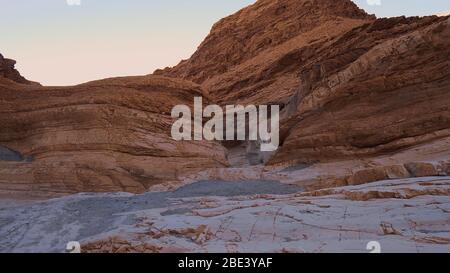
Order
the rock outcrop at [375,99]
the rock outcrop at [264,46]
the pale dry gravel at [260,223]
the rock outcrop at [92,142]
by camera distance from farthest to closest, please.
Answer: the rock outcrop at [264,46] → the rock outcrop at [92,142] → the rock outcrop at [375,99] → the pale dry gravel at [260,223]

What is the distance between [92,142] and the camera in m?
16.4

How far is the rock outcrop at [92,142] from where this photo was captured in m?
15.5

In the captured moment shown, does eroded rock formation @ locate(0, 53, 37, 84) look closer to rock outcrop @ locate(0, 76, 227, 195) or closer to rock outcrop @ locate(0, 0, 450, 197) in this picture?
rock outcrop @ locate(0, 0, 450, 197)

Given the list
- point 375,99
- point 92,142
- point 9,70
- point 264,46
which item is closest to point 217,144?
point 92,142

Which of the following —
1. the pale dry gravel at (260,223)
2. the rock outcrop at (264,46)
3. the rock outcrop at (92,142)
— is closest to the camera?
the pale dry gravel at (260,223)

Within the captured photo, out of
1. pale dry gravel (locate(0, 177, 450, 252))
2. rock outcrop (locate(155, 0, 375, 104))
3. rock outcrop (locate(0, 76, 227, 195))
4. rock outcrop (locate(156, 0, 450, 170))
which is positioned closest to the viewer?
pale dry gravel (locate(0, 177, 450, 252))

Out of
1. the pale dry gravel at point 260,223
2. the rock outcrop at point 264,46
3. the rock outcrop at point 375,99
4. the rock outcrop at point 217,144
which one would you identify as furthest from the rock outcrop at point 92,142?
the rock outcrop at point 264,46

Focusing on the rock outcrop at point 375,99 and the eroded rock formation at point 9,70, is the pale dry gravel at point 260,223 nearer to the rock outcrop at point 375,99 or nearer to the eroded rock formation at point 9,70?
the rock outcrop at point 375,99

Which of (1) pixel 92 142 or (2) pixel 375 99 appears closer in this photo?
(2) pixel 375 99

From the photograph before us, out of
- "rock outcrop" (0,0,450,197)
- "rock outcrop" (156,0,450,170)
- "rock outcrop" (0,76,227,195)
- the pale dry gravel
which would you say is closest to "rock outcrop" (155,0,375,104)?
"rock outcrop" (156,0,450,170)

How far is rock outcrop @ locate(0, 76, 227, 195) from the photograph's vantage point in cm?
1554

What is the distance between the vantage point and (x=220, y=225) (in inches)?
328

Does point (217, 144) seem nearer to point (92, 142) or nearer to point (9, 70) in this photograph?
point (92, 142)
